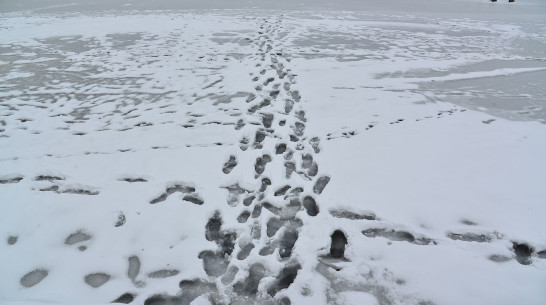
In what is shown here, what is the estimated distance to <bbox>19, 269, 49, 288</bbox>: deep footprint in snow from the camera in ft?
6.43

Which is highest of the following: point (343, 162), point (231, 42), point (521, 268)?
point (231, 42)

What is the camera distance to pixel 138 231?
2.32 metres

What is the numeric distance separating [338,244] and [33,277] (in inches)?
77.3

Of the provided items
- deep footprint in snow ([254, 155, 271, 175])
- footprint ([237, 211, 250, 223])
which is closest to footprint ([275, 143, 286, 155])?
deep footprint in snow ([254, 155, 271, 175])

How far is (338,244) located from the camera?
2.24 metres

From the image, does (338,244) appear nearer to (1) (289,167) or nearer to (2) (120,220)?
(1) (289,167)

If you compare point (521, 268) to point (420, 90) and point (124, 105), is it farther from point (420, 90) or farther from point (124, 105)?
point (124, 105)

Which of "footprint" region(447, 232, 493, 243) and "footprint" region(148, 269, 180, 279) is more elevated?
"footprint" region(447, 232, 493, 243)

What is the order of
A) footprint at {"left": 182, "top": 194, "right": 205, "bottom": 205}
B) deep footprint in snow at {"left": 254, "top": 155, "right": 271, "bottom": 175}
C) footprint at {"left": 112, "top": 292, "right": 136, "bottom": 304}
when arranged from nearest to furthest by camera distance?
1. footprint at {"left": 112, "top": 292, "right": 136, "bottom": 304}
2. footprint at {"left": 182, "top": 194, "right": 205, "bottom": 205}
3. deep footprint in snow at {"left": 254, "top": 155, "right": 271, "bottom": 175}

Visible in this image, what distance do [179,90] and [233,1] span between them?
8873mm

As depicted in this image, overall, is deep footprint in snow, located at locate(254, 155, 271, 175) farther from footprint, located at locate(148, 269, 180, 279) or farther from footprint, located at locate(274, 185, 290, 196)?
footprint, located at locate(148, 269, 180, 279)

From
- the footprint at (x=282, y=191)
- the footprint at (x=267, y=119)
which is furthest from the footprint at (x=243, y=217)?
the footprint at (x=267, y=119)

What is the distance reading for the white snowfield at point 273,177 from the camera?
78.5 inches

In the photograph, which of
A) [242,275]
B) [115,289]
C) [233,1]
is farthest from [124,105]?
[233,1]
